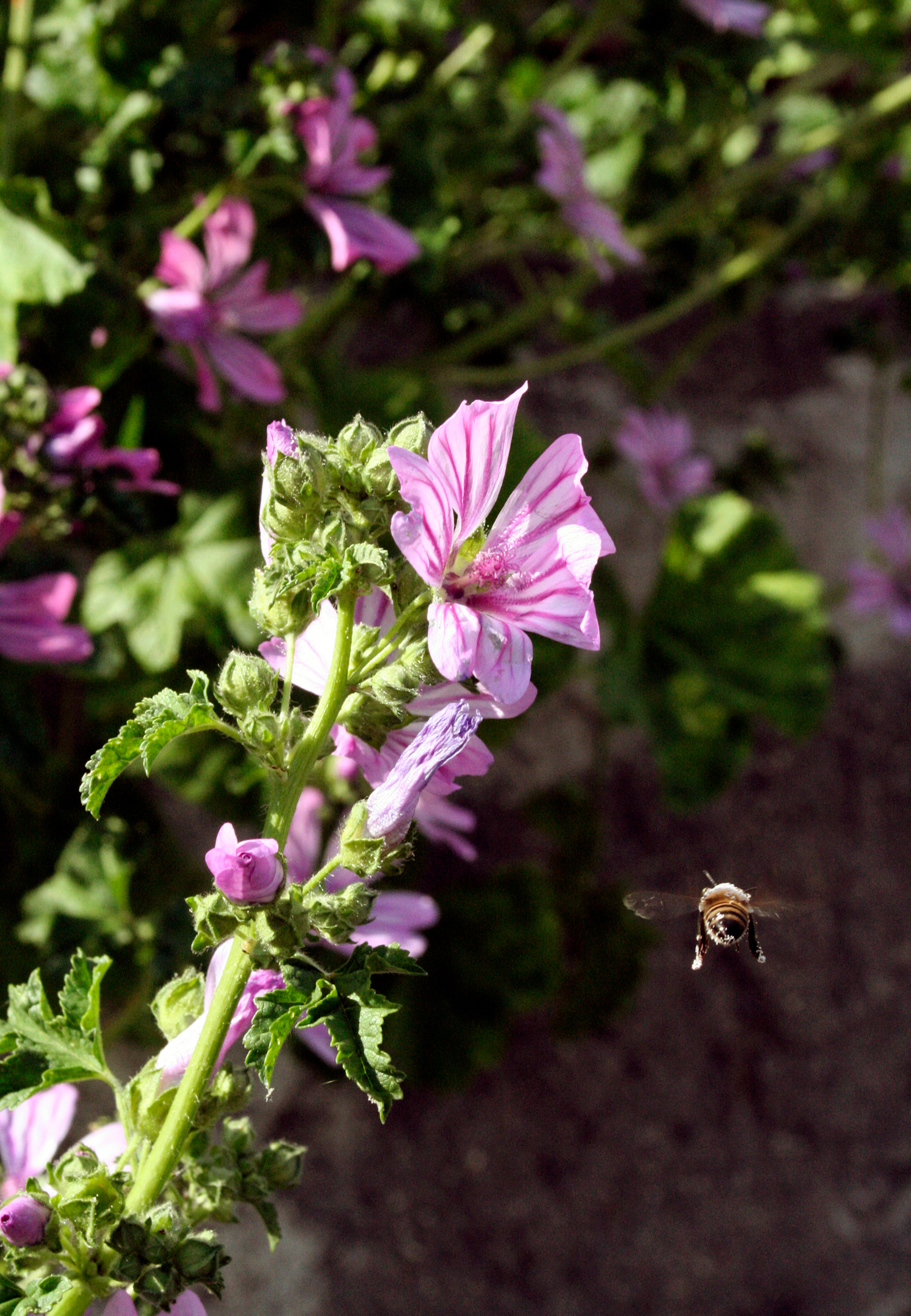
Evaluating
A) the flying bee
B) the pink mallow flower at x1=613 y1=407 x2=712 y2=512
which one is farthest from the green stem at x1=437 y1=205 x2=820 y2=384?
the flying bee

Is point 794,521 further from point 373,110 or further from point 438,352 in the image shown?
point 373,110

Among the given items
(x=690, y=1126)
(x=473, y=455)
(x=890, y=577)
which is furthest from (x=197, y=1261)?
(x=890, y=577)

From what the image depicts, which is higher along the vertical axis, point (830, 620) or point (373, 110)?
point (373, 110)

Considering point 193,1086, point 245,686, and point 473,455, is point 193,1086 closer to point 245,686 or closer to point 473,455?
point 245,686

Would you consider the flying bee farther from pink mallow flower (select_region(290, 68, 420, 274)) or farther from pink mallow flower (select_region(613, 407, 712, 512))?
pink mallow flower (select_region(613, 407, 712, 512))

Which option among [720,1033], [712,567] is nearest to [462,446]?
[712,567]
